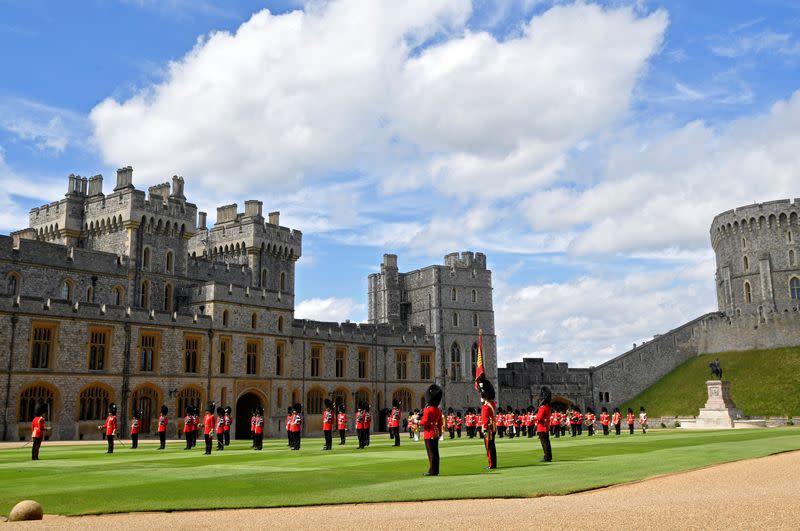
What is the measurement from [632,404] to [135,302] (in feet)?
150

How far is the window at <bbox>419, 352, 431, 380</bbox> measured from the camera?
5975cm

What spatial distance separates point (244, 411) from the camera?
4772 cm

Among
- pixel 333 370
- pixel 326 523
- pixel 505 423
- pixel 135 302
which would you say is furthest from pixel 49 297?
pixel 326 523

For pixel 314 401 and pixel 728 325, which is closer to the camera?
pixel 314 401

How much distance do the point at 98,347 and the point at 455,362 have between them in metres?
31.7

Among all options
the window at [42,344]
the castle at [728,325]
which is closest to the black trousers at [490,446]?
the window at [42,344]

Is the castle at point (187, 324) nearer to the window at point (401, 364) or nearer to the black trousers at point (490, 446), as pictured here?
the window at point (401, 364)

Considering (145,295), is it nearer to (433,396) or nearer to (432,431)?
(433,396)

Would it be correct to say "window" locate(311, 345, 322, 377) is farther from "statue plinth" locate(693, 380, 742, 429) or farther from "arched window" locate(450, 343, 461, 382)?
"statue plinth" locate(693, 380, 742, 429)

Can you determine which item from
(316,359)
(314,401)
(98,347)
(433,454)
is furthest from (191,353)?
(433,454)

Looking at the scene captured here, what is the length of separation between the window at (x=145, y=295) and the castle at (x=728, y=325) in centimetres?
3353

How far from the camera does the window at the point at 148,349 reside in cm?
4135

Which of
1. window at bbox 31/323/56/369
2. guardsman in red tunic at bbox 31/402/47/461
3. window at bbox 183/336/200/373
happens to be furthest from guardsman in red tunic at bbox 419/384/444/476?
window at bbox 183/336/200/373

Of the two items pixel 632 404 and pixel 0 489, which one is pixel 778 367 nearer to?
pixel 632 404
